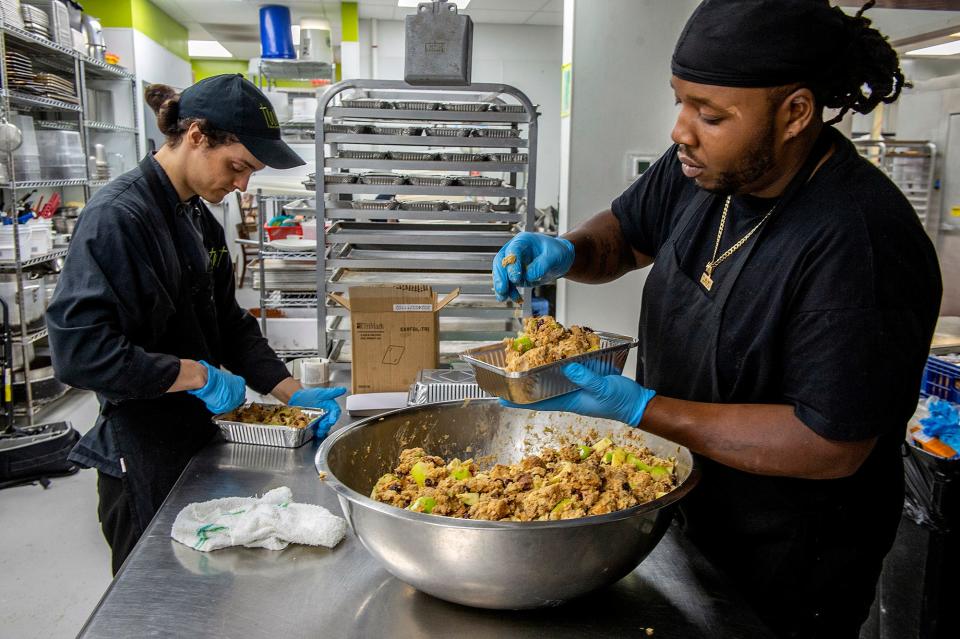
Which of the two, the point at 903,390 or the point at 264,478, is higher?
the point at 903,390

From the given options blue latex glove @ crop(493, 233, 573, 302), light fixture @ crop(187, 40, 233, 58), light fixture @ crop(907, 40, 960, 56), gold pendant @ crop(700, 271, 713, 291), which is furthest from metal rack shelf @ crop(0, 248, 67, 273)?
light fixture @ crop(187, 40, 233, 58)

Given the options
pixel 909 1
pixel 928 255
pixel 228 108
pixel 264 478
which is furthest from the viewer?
pixel 909 1

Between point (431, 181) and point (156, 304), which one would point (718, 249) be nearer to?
point (156, 304)

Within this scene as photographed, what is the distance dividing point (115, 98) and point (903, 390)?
29.4 ft

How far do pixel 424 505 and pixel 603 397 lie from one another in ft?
1.15

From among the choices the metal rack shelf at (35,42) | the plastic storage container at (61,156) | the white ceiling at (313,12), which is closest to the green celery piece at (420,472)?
the metal rack shelf at (35,42)

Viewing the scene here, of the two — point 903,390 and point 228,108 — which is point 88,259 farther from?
point 903,390

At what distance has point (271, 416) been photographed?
2.01 meters

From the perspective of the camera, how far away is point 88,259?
174 centimetres

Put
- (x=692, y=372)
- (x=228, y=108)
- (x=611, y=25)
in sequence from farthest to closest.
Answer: (x=611, y=25) < (x=228, y=108) < (x=692, y=372)

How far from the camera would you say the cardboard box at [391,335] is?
8.00 feet

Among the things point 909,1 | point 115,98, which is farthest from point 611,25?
point 115,98

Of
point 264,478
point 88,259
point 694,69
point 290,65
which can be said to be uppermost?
point 290,65

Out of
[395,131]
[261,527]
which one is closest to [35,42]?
[395,131]
